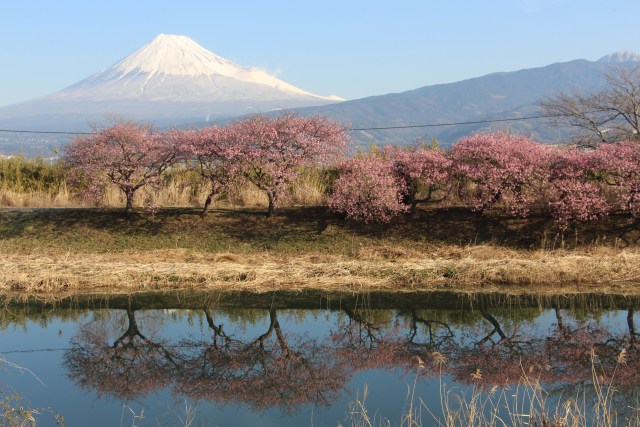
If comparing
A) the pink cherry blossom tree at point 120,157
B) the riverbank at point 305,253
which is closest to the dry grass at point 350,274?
the riverbank at point 305,253

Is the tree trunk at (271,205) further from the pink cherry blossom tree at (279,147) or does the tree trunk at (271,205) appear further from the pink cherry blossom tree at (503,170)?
the pink cherry blossom tree at (503,170)

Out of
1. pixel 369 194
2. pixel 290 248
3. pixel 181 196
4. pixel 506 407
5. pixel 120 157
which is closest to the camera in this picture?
pixel 506 407

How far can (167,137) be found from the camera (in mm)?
21500

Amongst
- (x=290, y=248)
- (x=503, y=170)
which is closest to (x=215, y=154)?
(x=290, y=248)

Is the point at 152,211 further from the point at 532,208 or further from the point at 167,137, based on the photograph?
the point at 532,208

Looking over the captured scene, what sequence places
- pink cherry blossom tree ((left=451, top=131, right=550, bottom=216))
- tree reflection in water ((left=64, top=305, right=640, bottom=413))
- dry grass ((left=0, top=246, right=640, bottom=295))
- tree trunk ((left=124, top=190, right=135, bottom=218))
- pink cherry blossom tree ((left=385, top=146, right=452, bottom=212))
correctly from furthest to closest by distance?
tree trunk ((left=124, top=190, right=135, bottom=218))
pink cherry blossom tree ((left=385, top=146, right=452, bottom=212))
pink cherry blossom tree ((left=451, top=131, right=550, bottom=216))
dry grass ((left=0, top=246, right=640, bottom=295))
tree reflection in water ((left=64, top=305, right=640, bottom=413))

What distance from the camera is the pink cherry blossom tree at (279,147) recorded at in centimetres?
2083

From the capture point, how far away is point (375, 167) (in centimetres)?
2027

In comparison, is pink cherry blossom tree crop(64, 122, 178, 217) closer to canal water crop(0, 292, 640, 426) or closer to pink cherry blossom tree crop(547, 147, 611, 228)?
canal water crop(0, 292, 640, 426)

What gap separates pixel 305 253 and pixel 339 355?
8.16 meters

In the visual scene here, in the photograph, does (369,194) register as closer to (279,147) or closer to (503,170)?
(279,147)

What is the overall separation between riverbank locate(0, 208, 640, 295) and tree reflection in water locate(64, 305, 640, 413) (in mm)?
2480

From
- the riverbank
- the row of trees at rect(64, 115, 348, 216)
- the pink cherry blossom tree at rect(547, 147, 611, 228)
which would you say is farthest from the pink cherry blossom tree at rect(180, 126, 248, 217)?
the pink cherry blossom tree at rect(547, 147, 611, 228)

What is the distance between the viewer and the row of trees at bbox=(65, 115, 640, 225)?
63.1 feet
